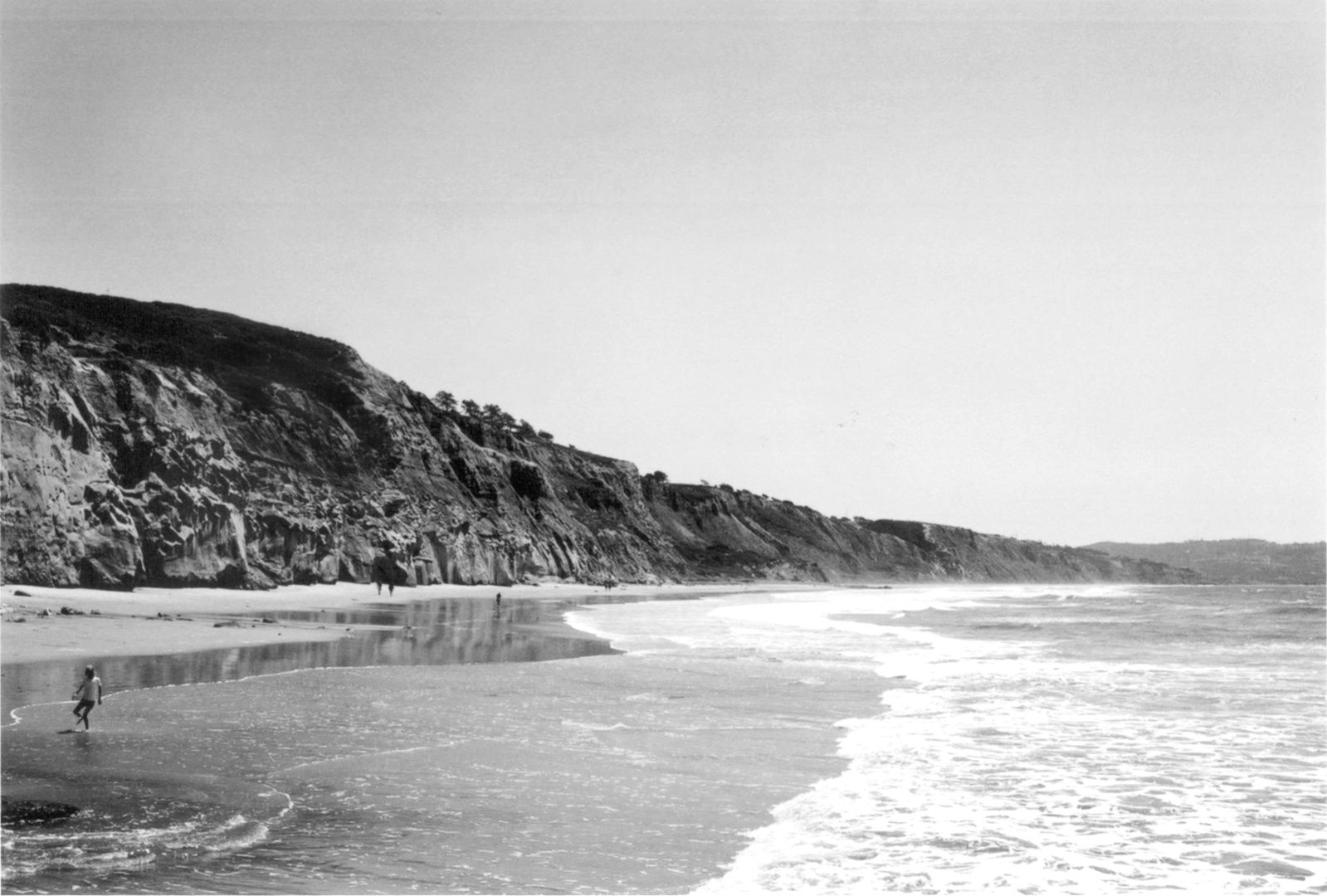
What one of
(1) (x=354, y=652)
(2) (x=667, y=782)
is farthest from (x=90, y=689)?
(1) (x=354, y=652)

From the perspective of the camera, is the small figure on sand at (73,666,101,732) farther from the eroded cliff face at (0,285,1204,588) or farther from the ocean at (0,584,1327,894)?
the eroded cliff face at (0,285,1204,588)

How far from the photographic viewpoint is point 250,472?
53.6m

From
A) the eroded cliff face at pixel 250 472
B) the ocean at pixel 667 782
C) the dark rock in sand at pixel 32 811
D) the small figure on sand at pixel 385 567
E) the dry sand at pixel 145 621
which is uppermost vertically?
the eroded cliff face at pixel 250 472

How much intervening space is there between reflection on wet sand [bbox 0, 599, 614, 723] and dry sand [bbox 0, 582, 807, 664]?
88cm

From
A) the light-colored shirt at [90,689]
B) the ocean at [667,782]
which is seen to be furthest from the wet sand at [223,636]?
the light-colored shirt at [90,689]

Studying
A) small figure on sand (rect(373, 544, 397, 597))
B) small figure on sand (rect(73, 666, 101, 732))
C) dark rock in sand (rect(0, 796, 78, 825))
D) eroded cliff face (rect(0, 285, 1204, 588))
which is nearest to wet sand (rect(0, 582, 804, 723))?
small figure on sand (rect(73, 666, 101, 732))

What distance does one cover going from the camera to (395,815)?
9.77 m

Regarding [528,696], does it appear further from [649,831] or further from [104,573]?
[104,573]

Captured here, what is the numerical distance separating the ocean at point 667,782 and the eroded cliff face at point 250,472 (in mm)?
17869

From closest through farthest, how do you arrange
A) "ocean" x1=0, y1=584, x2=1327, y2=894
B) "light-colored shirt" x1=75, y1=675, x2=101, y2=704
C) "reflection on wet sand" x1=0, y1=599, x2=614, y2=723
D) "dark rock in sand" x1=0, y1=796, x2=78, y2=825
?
"ocean" x1=0, y1=584, x2=1327, y2=894
"dark rock in sand" x1=0, y1=796, x2=78, y2=825
"light-colored shirt" x1=75, y1=675, x2=101, y2=704
"reflection on wet sand" x1=0, y1=599, x2=614, y2=723

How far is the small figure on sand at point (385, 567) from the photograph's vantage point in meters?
57.7

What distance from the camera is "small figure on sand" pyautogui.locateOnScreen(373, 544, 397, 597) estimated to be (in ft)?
189

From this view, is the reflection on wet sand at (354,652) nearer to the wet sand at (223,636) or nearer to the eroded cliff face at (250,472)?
the wet sand at (223,636)

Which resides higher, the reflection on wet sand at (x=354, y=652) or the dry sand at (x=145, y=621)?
the dry sand at (x=145, y=621)
